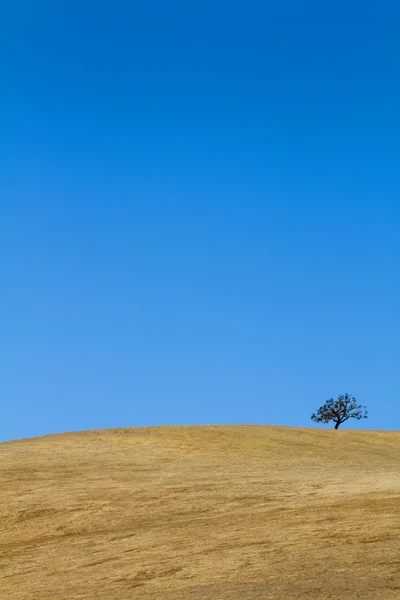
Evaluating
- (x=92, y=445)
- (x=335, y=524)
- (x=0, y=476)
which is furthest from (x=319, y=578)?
(x=92, y=445)

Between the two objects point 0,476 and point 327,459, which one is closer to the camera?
point 0,476

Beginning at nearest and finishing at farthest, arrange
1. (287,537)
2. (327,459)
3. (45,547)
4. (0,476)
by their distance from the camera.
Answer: (287,537)
(45,547)
(0,476)
(327,459)

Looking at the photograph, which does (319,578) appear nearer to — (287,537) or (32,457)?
(287,537)

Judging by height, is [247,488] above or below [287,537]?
above

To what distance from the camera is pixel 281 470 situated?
32.2 metres

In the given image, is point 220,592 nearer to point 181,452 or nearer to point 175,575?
point 175,575

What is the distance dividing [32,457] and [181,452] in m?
Answer: 7.67

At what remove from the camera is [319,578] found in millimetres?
15977

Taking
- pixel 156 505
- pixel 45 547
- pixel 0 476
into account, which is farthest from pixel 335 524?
pixel 0 476

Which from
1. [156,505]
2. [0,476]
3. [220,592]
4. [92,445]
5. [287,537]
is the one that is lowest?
[220,592]

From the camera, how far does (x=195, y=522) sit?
23.1m

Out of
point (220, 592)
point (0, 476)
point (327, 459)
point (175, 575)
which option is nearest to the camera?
point (220, 592)

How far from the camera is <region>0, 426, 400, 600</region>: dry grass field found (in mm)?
16734

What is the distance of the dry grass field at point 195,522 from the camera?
16.7 meters
